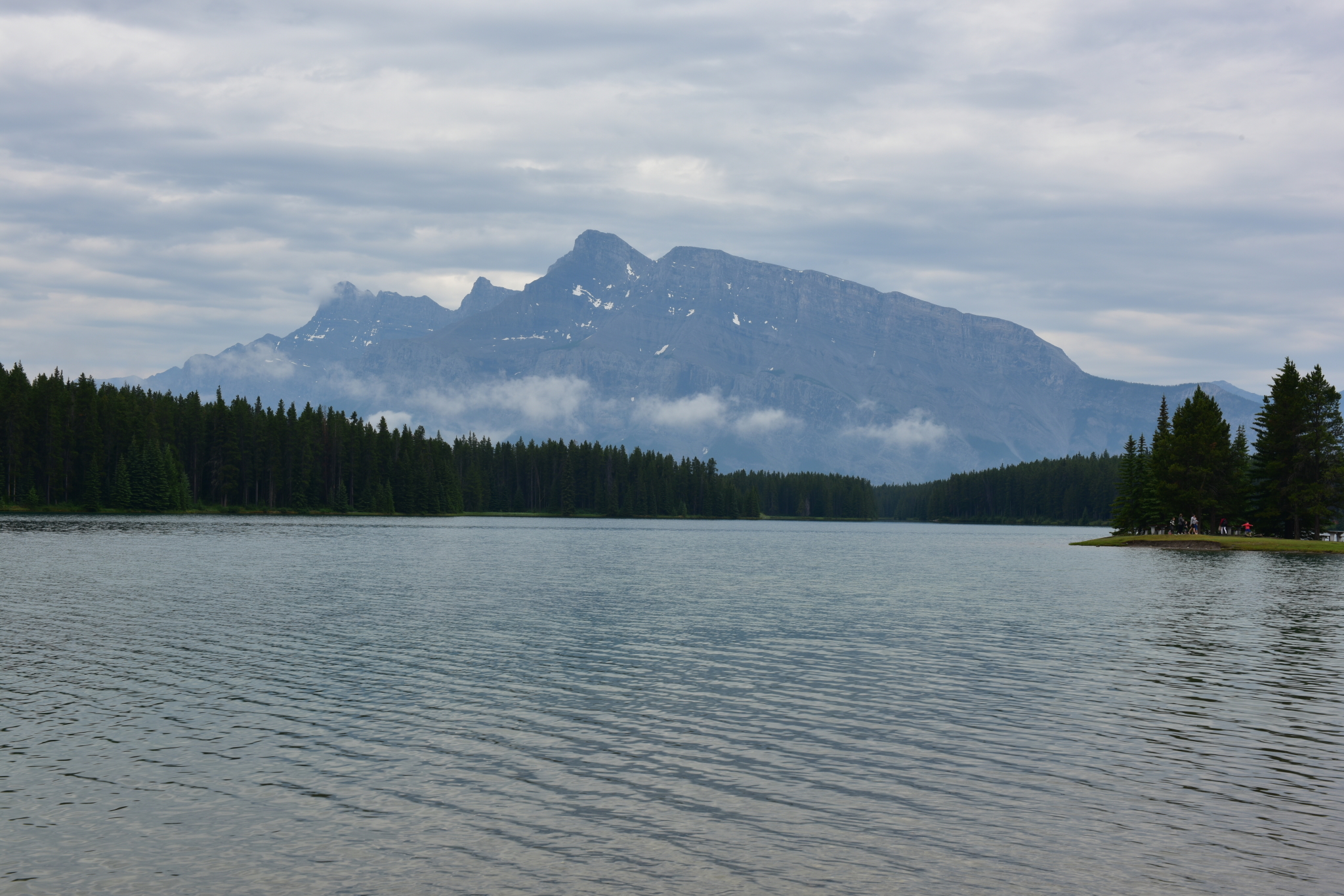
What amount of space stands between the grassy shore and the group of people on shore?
12.8ft

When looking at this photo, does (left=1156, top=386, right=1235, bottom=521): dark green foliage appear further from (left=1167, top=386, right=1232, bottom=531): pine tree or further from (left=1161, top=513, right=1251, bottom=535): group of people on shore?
(left=1161, top=513, right=1251, bottom=535): group of people on shore

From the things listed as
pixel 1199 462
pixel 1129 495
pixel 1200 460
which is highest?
pixel 1200 460

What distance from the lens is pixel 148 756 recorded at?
79.8 ft

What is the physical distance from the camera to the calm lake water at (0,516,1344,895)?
17.7 m

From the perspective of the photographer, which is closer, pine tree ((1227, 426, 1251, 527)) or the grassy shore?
the grassy shore

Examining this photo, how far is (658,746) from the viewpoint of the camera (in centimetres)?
2616

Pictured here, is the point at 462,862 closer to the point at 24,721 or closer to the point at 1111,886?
the point at 1111,886

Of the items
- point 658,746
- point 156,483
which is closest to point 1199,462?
point 658,746

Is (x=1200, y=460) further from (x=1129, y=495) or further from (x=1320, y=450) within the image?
(x=1129, y=495)

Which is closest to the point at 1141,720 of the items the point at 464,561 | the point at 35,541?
the point at 464,561

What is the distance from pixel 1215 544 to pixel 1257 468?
12.5 meters

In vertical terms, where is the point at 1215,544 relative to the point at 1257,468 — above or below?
below

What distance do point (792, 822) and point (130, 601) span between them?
49261 millimetres

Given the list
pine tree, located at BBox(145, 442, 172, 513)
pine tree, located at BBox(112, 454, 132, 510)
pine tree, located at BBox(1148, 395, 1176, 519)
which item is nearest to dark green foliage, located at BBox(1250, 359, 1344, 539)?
pine tree, located at BBox(1148, 395, 1176, 519)
